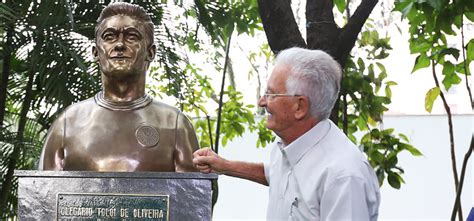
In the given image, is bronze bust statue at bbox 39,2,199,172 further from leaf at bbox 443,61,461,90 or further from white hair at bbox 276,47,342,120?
leaf at bbox 443,61,461,90

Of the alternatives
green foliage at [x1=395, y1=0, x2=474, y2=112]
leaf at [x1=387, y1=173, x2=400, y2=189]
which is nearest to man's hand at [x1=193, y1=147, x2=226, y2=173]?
green foliage at [x1=395, y1=0, x2=474, y2=112]

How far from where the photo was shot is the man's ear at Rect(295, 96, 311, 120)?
3420 millimetres

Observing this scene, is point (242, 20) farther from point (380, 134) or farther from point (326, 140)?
point (326, 140)

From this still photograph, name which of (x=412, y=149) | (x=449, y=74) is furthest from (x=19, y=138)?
(x=449, y=74)

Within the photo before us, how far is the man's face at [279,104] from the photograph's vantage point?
3436mm

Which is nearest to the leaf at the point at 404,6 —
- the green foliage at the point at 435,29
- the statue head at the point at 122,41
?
the green foliage at the point at 435,29

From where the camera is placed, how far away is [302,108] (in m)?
3.44

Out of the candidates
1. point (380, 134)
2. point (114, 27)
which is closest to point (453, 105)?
point (380, 134)

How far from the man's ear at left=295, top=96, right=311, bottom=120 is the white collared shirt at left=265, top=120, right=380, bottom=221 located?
65 mm

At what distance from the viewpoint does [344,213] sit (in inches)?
125

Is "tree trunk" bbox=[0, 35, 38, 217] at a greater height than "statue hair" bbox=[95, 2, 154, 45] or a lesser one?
lesser

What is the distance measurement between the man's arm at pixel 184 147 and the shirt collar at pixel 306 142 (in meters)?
1.12

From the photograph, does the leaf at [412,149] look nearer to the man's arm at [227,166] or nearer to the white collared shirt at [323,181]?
the man's arm at [227,166]

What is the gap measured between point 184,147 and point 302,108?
122cm
